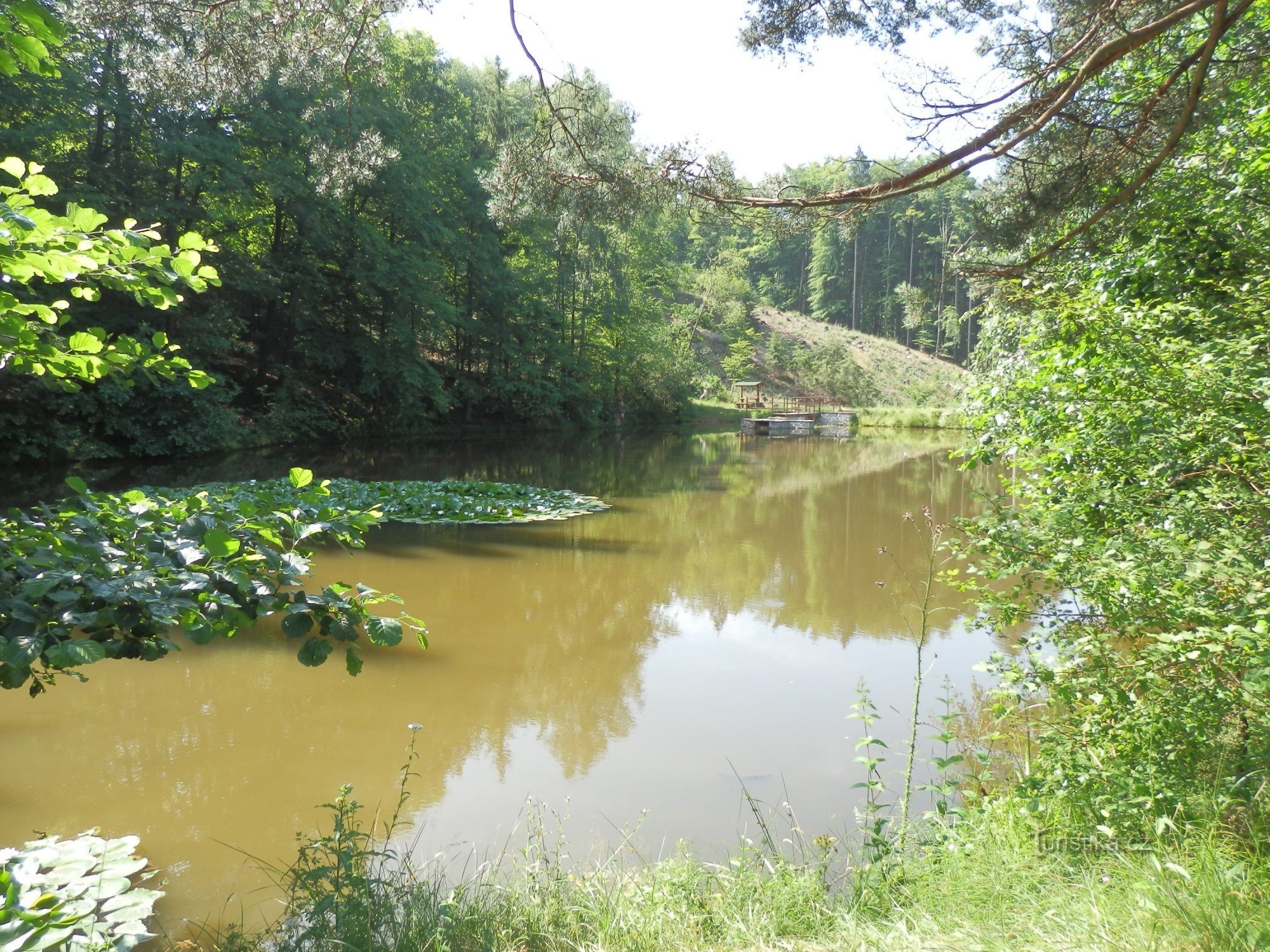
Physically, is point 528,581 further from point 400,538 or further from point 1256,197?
point 1256,197

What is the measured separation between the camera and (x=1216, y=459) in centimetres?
343

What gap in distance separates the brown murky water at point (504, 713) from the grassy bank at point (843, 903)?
0.71 m

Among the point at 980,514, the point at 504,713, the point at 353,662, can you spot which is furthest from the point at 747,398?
the point at 353,662

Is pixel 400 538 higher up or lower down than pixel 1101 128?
lower down

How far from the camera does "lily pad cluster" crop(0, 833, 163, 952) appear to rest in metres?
1.65

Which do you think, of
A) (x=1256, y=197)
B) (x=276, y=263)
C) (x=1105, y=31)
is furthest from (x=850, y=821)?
(x=276, y=263)

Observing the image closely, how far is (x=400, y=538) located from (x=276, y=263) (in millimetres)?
14042

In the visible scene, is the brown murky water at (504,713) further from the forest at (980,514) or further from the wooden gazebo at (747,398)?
the wooden gazebo at (747,398)

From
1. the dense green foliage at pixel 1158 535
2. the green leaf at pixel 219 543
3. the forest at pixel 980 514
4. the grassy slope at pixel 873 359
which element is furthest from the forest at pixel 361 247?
the grassy slope at pixel 873 359

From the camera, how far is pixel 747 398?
159ft

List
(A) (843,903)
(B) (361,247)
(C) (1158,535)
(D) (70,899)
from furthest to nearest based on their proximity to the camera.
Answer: (B) (361,247) < (C) (1158,535) < (A) (843,903) < (D) (70,899)

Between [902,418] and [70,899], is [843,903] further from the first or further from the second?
[902,418]

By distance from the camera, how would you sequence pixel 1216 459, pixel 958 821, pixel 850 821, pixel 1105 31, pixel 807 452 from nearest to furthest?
pixel 1216 459, pixel 958 821, pixel 850 821, pixel 1105 31, pixel 807 452

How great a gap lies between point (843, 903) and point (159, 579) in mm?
2347
